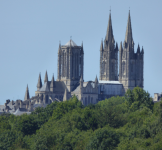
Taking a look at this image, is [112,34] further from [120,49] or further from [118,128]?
[118,128]

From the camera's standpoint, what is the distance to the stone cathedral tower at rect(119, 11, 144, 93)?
16374 cm

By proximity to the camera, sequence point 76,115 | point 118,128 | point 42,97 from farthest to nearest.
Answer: point 42,97, point 76,115, point 118,128

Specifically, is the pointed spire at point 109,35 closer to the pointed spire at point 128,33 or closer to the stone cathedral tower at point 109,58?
the stone cathedral tower at point 109,58

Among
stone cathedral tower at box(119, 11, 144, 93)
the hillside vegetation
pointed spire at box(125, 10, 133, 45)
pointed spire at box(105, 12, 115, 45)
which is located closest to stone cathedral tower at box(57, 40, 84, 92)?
pointed spire at box(105, 12, 115, 45)

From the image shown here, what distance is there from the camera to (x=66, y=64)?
A: 168375mm

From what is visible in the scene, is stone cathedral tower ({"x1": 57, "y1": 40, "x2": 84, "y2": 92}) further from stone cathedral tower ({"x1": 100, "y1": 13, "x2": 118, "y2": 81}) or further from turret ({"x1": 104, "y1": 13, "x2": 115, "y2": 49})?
turret ({"x1": 104, "y1": 13, "x2": 115, "y2": 49})

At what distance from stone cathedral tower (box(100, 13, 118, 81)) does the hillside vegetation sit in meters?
66.6

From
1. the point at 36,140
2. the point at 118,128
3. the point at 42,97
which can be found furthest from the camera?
the point at 42,97

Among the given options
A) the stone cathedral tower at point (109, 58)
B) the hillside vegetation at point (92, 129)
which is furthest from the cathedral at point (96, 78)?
the hillside vegetation at point (92, 129)

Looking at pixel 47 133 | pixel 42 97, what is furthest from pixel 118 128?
pixel 42 97

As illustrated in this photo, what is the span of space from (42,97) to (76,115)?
7870cm

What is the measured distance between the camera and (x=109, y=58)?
547 feet

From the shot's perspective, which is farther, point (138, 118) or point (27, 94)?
point (27, 94)

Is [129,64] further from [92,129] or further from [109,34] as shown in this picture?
[92,129]
